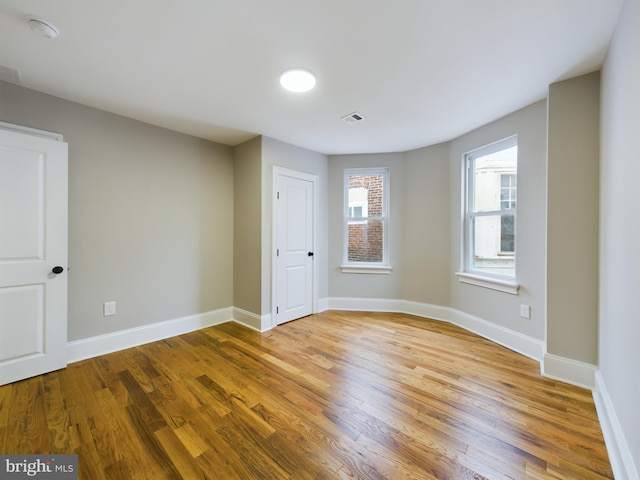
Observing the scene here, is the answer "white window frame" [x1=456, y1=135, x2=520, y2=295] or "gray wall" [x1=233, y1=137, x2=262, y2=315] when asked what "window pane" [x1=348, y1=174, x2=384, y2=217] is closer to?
"white window frame" [x1=456, y1=135, x2=520, y2=295]

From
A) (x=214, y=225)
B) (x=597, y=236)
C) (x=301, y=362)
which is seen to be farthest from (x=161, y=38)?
(x=597, y=236)

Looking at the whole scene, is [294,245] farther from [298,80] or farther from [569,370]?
[569,370]

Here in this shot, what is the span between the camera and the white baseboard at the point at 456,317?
2564 mm

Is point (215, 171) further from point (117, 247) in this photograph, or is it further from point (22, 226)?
point (22, 226)

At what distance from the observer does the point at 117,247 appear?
2.68 meters

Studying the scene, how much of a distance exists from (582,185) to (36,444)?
3914mm

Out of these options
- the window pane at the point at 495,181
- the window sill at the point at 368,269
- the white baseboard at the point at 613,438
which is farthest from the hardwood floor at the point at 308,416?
the window pane at the point at 495,181

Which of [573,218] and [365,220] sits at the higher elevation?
[365,220]

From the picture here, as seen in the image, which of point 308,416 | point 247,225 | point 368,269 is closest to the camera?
point 308,416

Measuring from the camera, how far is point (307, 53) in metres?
1.75

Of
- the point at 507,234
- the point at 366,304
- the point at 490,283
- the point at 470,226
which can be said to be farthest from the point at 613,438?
the point at 366,304

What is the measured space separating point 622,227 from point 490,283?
5.35 feet
